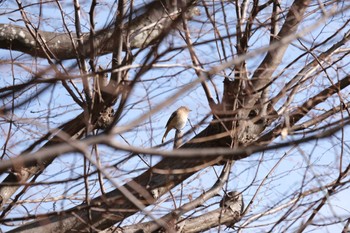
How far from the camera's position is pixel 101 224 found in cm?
390

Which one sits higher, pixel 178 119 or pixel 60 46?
pixel 60 46

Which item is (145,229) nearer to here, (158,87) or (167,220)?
(167,220)

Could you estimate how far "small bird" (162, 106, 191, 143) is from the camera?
4.37 metres

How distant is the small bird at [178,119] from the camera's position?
437 centimetres

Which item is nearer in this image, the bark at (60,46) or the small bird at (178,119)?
the bark at (60,46)

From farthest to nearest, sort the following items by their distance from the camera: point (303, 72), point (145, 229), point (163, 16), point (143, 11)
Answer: point (145, 229)
point (303, 72)
point (163, 16)
point (143, 11)

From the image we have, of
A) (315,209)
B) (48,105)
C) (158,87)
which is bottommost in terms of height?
(315,209)

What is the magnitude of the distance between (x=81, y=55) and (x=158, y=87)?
0.66 metres

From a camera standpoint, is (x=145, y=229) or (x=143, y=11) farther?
(x=145, y=229)

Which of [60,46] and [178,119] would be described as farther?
[60,46]

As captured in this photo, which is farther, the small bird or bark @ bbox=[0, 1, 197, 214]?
the small bird

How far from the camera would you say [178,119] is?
453cm

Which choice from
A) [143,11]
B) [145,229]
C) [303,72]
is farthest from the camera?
[145,229]

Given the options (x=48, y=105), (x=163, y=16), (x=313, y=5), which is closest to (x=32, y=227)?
(x=48, y=105)
